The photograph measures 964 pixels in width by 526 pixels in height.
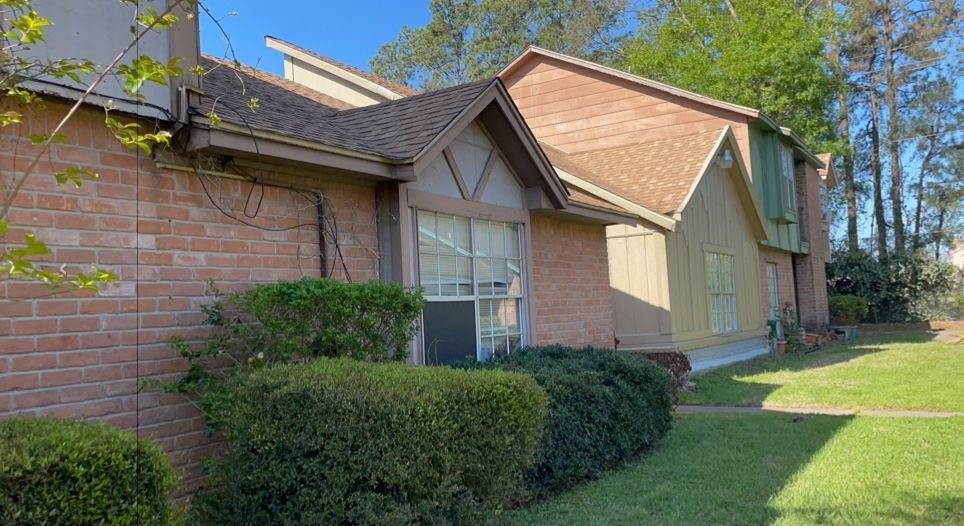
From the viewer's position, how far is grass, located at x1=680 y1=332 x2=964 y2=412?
11.0m

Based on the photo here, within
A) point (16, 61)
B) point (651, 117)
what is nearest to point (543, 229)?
point (16, 61)

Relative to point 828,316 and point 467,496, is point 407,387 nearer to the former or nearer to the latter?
point 467,496

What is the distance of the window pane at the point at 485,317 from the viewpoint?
28.8 ft

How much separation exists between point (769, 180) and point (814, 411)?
12.9 meters

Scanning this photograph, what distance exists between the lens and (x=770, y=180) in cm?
2200

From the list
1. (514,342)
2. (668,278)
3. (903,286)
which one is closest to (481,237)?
(514,342)

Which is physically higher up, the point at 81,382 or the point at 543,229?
the point at 543,229

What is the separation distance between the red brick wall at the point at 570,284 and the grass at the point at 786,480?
228 cm

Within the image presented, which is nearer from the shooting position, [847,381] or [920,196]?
[847,381]

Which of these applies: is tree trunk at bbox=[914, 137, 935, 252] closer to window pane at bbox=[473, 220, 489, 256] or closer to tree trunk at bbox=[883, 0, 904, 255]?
tree trunk at bbox=[883, 0, 904, 255]

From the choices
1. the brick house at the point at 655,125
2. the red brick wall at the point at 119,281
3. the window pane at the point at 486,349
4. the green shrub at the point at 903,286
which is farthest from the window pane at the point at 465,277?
the green shrub at the point at 903,286

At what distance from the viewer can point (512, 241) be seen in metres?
9.39

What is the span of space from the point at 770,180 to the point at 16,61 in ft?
68.6

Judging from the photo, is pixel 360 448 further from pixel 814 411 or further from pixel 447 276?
pixel 814 411
